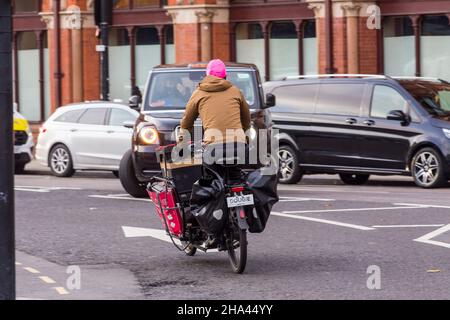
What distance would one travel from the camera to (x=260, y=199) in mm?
10648

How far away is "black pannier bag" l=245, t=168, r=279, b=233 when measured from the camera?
10594 millimetres

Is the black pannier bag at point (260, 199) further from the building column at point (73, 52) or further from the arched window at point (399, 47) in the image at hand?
the building column at point (73, 52)

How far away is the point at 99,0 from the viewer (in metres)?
25.9

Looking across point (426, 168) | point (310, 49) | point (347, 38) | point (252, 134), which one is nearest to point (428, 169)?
point (426, 168)

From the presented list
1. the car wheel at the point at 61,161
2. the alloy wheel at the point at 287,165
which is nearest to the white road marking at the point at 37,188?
the car wheel at the point at 61,161

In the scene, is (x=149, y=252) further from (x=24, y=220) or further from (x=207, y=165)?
(x=24, y=220)

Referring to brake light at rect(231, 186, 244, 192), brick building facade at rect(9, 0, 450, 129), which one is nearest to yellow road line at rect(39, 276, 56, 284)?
brake light at rect(231, 186, 244, 192)

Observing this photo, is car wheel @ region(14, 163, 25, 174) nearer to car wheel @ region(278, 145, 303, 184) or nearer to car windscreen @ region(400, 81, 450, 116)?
car wheel @ region(278, 145, 303, 184)

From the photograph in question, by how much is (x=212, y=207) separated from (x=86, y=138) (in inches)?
519

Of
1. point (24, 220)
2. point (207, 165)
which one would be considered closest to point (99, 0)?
point (24, 220)

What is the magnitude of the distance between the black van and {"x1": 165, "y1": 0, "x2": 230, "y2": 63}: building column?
29.3 feet

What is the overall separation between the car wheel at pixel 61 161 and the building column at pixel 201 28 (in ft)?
22.8

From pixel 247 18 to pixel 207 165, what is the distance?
64.8 ft

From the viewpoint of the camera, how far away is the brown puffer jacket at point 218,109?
11.0 metres
